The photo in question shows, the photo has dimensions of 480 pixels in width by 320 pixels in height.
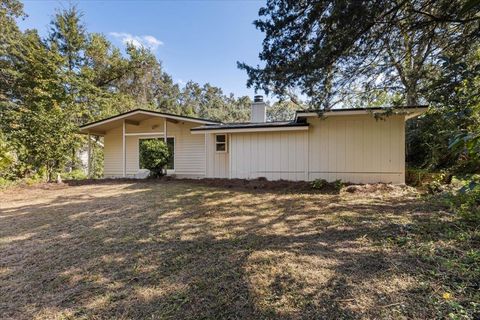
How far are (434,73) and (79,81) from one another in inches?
735

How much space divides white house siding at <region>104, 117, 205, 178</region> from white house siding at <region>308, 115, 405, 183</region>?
5.52 metres

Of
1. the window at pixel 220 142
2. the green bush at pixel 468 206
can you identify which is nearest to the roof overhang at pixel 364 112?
the green bush at pixel 468 206

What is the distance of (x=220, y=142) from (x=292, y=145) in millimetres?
3572

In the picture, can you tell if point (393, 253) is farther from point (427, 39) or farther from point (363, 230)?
point (427, 39)

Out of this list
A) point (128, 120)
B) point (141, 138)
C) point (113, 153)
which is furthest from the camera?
point (113, 153)

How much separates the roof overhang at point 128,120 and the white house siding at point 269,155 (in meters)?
2.14

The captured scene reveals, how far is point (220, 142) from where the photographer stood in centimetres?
1093

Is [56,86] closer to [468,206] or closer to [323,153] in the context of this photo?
[323,153]

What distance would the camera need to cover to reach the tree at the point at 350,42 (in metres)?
4.07

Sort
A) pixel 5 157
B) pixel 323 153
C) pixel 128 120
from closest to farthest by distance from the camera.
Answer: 1. pixel 323 153
2. pixel 5 157
3. pixel 128 120

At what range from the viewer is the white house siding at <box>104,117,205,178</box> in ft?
38.0

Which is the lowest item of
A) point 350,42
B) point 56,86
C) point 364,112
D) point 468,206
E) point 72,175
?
point 72,175

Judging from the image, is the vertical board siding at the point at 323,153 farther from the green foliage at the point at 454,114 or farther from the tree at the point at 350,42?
the tree at the point at 350,42

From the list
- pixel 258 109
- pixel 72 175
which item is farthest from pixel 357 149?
pixel 72 175
